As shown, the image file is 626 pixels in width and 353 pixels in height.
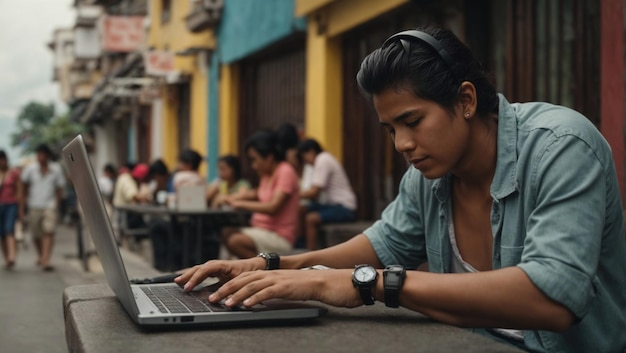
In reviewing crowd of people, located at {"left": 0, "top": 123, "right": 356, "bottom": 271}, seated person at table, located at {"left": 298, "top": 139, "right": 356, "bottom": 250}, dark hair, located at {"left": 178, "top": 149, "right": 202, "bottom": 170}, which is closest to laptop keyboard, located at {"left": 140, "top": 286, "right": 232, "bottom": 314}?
crowd of people, located at {"left": 0, "top": 123, "right": 356, "bottom": 271}

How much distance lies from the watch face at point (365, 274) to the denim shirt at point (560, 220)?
1.11 ft

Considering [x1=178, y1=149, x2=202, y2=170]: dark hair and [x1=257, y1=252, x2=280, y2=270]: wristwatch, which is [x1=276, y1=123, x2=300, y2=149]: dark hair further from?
[x1=257, y1=252, x2=280, y2=270]: wristwatch

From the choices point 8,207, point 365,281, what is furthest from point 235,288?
point 8,207

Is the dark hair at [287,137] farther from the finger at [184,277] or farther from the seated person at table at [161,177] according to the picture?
the finger at [184,277]

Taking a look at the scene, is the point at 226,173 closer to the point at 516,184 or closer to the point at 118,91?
the point at 516,184

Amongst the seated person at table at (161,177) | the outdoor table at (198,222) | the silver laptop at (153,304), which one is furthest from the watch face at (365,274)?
the seated person at table at (161,177)

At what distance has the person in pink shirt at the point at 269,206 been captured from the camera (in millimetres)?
8422

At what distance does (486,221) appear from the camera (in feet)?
8.65

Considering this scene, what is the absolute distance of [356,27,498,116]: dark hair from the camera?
7.96ft

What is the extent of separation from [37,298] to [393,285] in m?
7.81

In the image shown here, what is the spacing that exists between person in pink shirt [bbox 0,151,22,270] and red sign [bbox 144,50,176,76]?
21.7 feet

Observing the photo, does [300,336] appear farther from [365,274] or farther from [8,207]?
[8,207]

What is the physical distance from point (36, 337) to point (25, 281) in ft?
15.4

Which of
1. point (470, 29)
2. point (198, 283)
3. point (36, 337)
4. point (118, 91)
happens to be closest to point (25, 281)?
point (36, 337)
